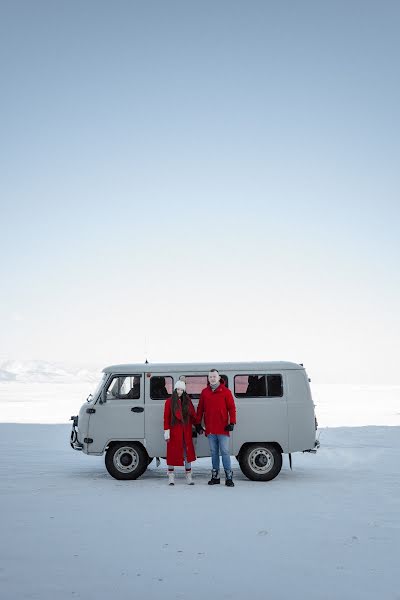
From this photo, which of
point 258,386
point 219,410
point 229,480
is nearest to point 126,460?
point 229,480

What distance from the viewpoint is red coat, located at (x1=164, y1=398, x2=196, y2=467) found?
10703 mm

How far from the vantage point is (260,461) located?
36.9ft

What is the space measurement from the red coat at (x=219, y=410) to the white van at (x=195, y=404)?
0.65m

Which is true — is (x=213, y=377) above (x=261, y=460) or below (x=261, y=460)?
above

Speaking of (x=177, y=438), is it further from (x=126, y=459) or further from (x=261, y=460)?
(x=261, y=460)

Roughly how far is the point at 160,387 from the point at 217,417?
1436mm

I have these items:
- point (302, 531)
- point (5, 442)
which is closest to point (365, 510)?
point (302, 531)

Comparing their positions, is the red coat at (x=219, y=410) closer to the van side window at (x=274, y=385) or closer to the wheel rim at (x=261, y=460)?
the wheel rim at (x=261, y=460)

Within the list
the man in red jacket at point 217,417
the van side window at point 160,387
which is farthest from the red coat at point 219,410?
the van side window at point 160,387

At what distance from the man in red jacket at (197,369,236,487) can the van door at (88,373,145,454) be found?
124 centimetres

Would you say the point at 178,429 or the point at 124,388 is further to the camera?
the point at 124,388

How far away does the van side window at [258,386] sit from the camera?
11359mm

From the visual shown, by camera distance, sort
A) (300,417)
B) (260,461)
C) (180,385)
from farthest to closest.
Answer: (260,461)
(300,417)
(180,385)

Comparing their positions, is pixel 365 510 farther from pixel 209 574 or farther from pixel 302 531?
pixel 209 574
